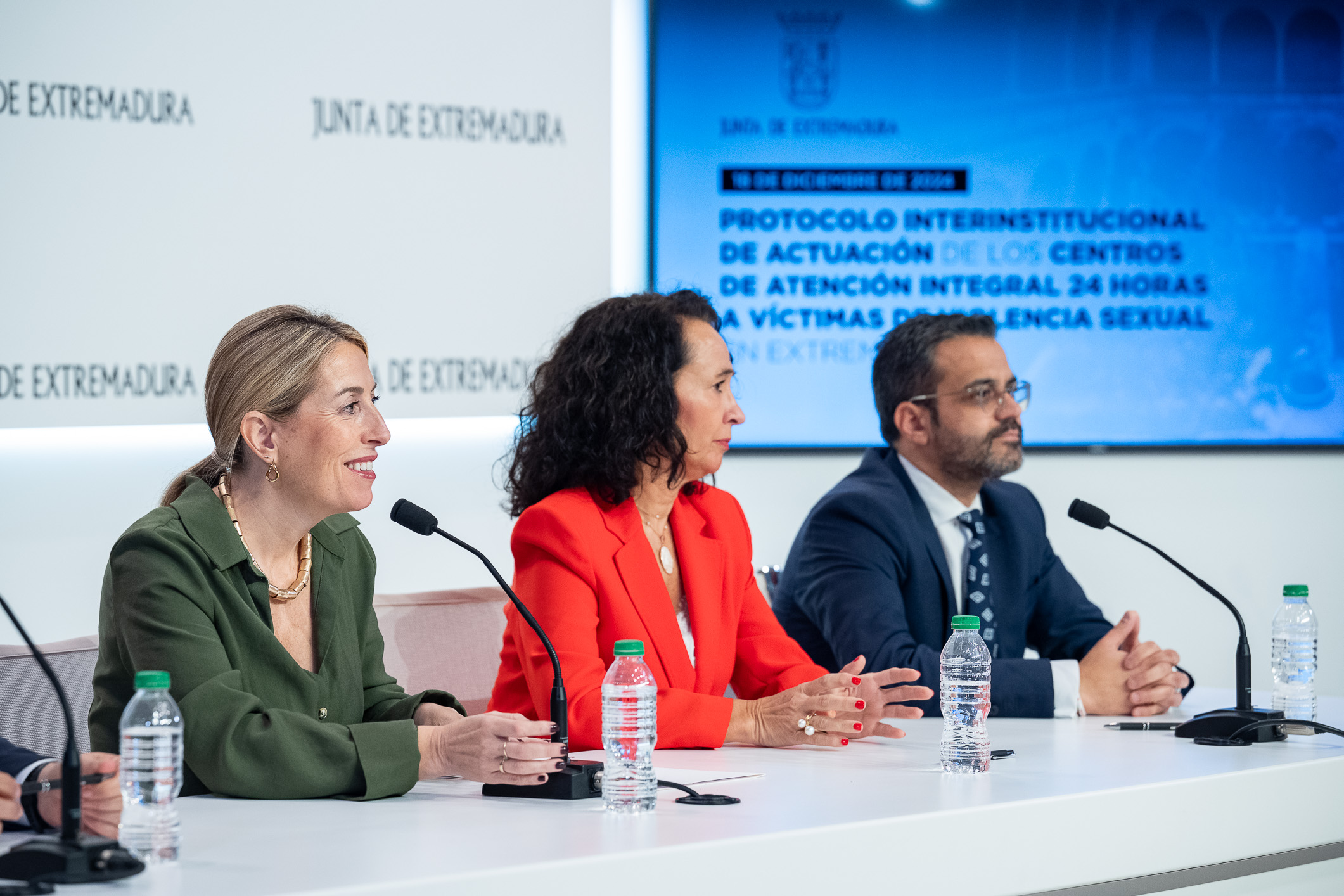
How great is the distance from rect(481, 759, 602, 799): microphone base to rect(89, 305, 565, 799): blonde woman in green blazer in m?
0.01

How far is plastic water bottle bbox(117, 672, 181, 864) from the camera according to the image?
142 cm

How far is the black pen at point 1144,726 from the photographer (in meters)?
2.39

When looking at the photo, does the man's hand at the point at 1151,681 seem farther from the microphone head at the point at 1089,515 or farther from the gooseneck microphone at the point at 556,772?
the gooseneck microphone at the point at 556,772

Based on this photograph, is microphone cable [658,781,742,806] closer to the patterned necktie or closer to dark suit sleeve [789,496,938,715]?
dark suit sleeve [789,496,938,715]

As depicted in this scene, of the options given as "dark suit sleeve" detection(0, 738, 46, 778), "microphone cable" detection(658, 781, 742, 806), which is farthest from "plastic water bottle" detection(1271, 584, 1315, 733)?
"dark suit sleeve" detection(0, 738, 46, 778)

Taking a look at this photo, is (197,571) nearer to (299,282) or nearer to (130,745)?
(130,745)

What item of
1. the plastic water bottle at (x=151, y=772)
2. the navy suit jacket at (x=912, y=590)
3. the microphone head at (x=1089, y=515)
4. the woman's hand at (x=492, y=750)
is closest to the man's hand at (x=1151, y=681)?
the navy suit jacket at (x=912, y=590)

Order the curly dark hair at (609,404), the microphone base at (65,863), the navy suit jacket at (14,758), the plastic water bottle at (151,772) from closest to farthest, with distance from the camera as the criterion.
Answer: the microphone base at (65,863) < the plastic water bottle at (151,772) < the navy suit jacket at (14,758) < the curly dark hair at (609,404)

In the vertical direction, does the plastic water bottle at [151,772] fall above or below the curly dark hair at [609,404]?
below

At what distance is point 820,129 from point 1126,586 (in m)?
1.74

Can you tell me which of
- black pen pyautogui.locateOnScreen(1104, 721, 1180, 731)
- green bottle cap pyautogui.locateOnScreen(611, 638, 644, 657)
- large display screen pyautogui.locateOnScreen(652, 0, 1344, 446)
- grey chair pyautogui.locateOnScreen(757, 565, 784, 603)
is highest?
large display screen pyautogui.locateOnScreen(652, 0, 1344, 446)

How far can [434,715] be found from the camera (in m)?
2.15

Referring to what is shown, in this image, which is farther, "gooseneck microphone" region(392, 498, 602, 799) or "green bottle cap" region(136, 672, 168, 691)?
"gooseneck microphone" region(392, 498, 602, 799)

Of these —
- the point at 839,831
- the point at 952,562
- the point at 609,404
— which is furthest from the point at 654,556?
the point at 839,831
